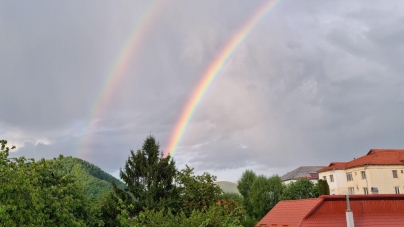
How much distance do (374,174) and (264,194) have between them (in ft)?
63.7

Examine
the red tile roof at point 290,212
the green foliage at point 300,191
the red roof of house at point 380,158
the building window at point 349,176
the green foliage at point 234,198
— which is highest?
the red roof of house at point 380,158

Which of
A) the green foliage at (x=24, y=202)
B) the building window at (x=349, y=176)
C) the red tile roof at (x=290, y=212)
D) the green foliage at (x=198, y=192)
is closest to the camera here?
the green foliage at (x=24, y=202)

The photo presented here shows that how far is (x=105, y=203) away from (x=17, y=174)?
77.9 feet

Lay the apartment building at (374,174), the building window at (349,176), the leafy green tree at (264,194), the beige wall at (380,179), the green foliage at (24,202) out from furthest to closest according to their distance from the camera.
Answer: the building window at (349,176) → the leafy green tree at (264,194) → the apartment building at (374,174) → the beige wall at (380,179) → the green foliage at (24,202)

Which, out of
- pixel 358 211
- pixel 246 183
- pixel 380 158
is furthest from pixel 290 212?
pixel 246 183

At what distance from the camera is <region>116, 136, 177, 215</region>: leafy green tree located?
3906 centimetres

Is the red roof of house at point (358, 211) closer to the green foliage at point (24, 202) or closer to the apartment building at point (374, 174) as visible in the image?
the green foliage at point (24, 202)

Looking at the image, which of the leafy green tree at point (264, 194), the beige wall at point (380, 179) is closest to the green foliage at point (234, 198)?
the leafy green tree at point (264, 194)

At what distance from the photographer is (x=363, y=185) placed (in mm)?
64625

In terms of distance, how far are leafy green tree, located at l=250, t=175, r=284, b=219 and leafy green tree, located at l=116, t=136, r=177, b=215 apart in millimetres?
31117

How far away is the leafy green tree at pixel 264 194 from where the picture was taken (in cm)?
6694

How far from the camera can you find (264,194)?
69000 millimetres

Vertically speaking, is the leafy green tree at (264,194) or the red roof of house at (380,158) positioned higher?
the red roof of house at (380,158)

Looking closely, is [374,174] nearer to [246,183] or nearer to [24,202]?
[246,183]
